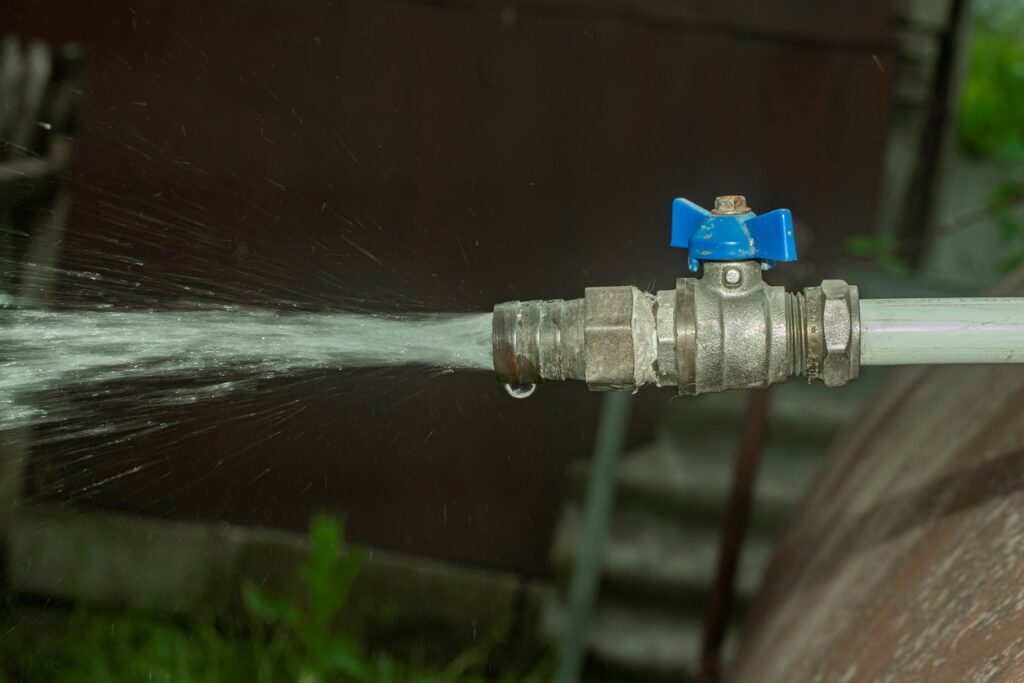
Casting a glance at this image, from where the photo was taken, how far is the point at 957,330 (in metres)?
0.85

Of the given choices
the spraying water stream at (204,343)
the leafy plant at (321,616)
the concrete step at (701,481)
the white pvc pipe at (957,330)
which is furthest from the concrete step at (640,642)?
the white pvc pipe at (957,330)

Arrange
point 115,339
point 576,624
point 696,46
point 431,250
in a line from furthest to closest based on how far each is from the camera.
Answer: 1. point 696,46
2. point 431,250
3. point 576,624
4. point 115,339

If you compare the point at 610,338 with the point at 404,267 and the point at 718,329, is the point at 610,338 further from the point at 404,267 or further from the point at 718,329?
the point at 404,267

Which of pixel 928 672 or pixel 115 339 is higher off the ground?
pixel 115 339

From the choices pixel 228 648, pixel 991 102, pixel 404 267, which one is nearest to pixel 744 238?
pixel 404 267

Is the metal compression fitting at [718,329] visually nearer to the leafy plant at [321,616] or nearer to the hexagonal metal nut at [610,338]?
the hexagonal metal nut at [610,338]

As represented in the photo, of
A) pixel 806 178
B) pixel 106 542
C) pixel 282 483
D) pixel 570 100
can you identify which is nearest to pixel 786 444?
pixel 806 178

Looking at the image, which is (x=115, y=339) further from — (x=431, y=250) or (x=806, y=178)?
(x=806, y=178)

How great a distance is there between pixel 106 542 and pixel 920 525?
111 inches

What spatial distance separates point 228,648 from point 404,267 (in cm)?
128

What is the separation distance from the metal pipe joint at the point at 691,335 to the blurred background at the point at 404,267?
2.00m

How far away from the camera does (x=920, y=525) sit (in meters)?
1.30

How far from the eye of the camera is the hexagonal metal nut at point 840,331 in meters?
0.91

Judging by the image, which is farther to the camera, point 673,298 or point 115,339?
point 115,339
